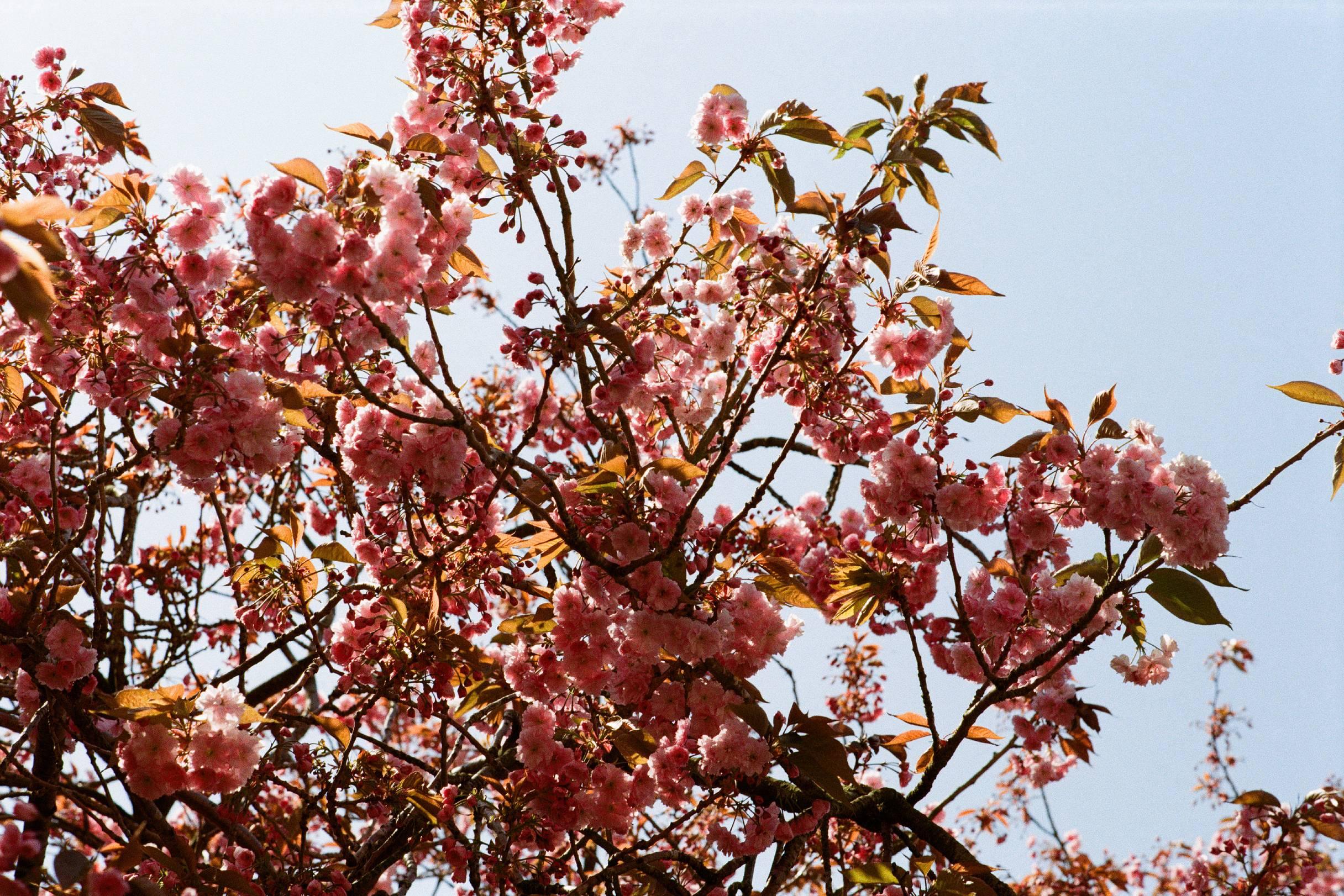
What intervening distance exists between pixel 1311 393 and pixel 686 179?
6.28 ft

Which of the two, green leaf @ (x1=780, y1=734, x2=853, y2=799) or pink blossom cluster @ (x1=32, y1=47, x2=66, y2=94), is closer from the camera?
green leaf @ (x1=780, y1=734, x2=853, y2=799)

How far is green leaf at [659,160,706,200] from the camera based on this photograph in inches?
125

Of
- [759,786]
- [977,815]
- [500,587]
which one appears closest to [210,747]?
[500,587]

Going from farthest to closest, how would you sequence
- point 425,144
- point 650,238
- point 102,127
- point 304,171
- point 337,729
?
point 650,238 < point 102,127 < point 337,729 < point 425,144 < point 304,171

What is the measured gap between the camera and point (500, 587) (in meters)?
2.77

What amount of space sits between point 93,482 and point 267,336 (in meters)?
0.60

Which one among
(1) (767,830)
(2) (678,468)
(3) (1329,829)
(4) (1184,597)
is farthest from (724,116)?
(3) (1329,829)

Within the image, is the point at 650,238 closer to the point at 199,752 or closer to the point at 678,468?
the point at 678,468

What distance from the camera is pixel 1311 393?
8.55ft

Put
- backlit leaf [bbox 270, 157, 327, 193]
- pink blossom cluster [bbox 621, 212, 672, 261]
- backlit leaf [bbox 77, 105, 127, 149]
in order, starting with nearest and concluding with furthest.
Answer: backlit leaf [bbox 270, 157, 327, 193] < backlit leaf [bbox 77, 105, 127, 149] < pink blossom cluster [bbox 621, 212, 672, 261]

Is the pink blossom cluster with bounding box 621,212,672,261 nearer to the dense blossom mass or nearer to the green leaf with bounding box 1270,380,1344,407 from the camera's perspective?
the dense blossom mass

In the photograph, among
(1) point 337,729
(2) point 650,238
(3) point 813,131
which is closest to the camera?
(3) point 813,131

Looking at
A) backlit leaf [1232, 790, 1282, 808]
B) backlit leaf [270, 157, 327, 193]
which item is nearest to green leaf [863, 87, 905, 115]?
backlit leaf [270, 157, 327, 193]

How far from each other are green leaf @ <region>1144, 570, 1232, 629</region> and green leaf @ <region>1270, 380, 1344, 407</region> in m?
0.56
